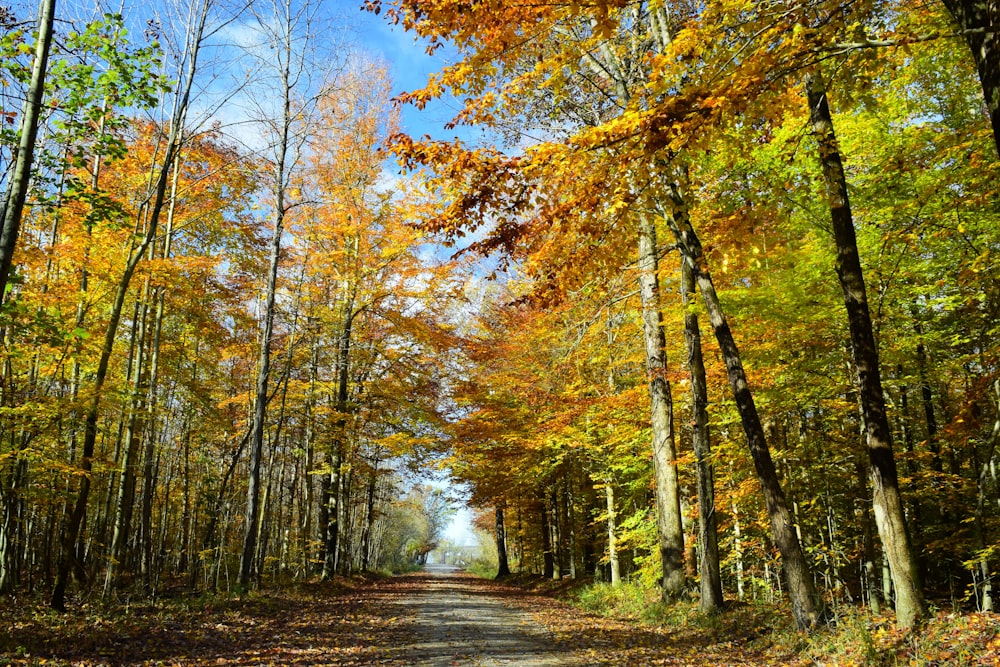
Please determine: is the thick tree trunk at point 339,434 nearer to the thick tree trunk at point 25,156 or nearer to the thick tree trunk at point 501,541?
the thick tree trunk at point 25,156

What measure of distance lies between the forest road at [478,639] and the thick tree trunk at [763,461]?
9.75 ft

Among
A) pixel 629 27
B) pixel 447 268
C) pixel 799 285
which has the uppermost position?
pixel 629 27

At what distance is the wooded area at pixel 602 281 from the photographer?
600cm

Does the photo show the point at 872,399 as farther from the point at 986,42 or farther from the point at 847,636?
the point at 986,42

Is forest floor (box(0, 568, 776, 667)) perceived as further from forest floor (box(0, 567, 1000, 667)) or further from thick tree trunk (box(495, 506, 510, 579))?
thick tree trunk (box(495, 506, 510, 579))

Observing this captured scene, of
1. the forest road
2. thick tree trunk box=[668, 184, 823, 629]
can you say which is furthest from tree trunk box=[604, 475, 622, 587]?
thick tree trunk box=[668, 184, 823, 629]

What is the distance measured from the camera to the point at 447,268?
711 inches

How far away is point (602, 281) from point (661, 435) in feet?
12.7

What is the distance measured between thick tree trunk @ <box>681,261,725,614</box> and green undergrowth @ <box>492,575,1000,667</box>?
→ 0.40m

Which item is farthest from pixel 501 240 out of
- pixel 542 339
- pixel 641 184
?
pixel 542 339

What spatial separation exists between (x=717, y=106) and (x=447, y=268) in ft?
45.0

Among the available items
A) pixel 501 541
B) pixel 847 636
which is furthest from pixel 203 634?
pixel 501 541

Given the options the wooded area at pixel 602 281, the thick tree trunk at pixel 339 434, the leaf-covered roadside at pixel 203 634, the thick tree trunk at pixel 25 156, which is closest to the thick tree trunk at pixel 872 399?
the wooded area at pixel 602 281

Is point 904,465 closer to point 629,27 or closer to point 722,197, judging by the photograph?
point 722,197
